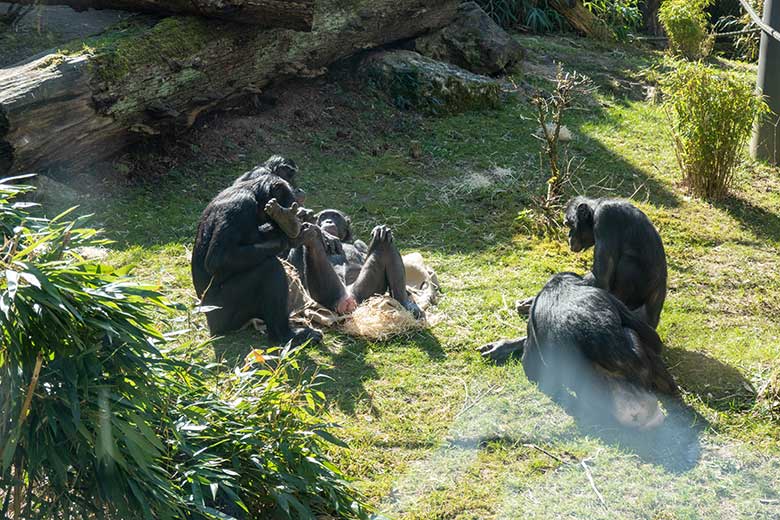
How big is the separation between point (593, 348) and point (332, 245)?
2.99 meters

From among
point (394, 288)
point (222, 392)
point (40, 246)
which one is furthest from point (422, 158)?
point (40, 246)

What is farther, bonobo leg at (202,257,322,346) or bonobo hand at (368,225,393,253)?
bonobo hand at (368,225,393,253)

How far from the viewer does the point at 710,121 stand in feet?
31.8

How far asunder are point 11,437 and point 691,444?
3.97 m

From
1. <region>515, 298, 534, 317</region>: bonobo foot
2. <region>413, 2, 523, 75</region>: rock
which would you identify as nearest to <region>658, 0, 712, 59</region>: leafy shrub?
<region>413, 2, 523, 75</region>: rock

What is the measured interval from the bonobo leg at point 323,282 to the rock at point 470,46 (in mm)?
6724

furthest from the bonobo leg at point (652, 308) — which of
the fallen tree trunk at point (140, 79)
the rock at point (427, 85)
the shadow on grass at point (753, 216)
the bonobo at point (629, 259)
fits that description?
the rock at point (427, 85)

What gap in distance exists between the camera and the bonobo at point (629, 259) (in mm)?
6598

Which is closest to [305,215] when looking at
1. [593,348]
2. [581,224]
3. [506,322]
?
[506,322]

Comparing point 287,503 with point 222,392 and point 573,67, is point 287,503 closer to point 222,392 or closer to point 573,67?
point 222,392

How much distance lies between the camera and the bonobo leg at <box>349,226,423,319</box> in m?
7.33

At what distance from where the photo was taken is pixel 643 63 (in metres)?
15.1

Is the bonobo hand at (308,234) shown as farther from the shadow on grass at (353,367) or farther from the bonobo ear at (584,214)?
the bonobo ear at (584,214)

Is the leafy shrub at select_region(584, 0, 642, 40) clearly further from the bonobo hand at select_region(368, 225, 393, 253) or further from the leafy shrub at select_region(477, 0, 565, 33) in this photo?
the bonobo hand at select_region(368, 225, 393, 253)
